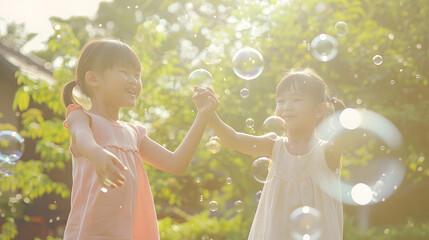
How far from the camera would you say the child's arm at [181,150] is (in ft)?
8.32

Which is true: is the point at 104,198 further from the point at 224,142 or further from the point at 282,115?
the point at 282,115

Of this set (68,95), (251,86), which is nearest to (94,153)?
(68,95)

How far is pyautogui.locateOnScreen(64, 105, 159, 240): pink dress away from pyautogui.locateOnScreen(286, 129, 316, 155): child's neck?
1056 mm

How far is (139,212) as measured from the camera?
244cm

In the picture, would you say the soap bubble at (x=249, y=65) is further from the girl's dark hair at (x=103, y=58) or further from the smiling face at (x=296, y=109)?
the girl's dark hair at (x=103, y=58)

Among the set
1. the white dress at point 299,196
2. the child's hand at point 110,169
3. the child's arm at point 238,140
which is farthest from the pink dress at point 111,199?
the white dress at point 299,196

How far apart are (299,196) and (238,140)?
1.55 ft

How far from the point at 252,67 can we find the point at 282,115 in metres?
0.93

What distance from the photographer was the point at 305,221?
2877mm

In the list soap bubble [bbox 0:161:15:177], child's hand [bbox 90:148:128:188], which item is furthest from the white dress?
soap bubble [bbox 0:161:15:177]

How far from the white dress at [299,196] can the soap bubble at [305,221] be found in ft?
0.07

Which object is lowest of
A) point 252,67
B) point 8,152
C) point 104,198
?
point 104,198

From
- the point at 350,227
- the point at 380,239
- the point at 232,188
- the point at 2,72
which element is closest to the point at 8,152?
the point at 232,188

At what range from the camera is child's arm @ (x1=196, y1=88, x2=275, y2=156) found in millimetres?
3090
